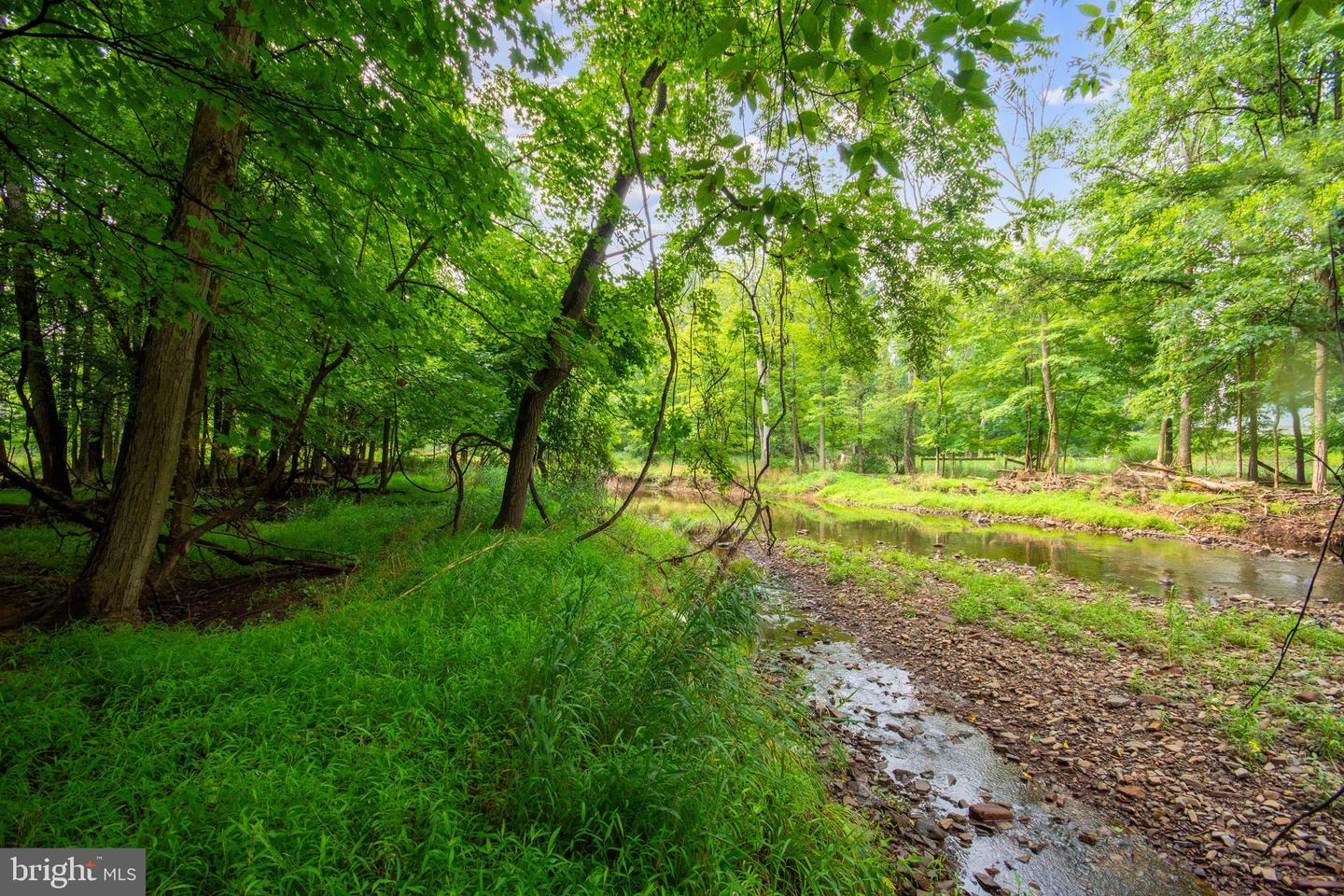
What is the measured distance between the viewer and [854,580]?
8734 millimetres

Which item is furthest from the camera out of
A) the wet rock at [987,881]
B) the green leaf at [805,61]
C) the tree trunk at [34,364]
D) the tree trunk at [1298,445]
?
the tree trunk at [1298,445]

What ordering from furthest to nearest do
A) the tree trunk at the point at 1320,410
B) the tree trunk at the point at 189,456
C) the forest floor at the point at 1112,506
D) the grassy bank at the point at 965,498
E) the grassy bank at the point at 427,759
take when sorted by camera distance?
the grassy bank at the point at 965,498 < the forest floor at the point at 1112,506 < the tree trunk at the point at 1320,410 < the tree trunk at the point at 189,456 < the grassy bank at the point at 427,759

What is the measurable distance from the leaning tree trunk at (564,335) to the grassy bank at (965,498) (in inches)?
623

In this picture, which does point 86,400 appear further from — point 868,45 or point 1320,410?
point 1320,410

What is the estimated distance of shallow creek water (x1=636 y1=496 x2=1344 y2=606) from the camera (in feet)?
26.0

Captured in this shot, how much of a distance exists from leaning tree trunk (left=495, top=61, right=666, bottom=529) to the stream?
409 cm

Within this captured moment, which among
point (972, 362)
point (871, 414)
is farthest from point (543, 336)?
point (871, 414)

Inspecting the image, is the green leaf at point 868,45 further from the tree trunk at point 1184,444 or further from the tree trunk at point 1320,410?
the tree trunk at point 1184,444

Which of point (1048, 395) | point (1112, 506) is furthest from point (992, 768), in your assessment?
point (1048, 395)

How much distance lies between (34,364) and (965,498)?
22.9 metres

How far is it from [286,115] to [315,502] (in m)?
9.41

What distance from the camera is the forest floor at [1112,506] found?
1051cm

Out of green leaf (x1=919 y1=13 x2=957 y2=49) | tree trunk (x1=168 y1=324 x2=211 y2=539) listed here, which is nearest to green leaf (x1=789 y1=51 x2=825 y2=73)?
green leaf (x1=919 y1=13 x2=957 y2=49)

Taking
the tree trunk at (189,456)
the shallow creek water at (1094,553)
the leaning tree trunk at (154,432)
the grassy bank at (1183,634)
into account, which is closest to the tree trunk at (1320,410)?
the shallow creek water at (1094,553)
